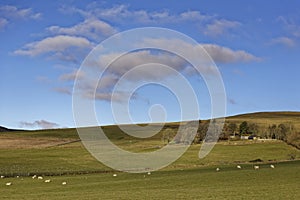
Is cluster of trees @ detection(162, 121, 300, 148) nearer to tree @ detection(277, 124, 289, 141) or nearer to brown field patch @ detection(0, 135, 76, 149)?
tree @ detection(277, 124, 289, 141)

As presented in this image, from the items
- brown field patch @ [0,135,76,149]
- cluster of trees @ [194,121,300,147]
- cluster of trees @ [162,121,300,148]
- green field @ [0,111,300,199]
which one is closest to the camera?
green field @ [0,111,300,199]

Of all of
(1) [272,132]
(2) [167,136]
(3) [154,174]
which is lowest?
(3) [154,174]

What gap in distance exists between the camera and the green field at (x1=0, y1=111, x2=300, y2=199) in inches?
1074

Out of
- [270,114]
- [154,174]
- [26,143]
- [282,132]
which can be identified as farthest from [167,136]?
[154,174]

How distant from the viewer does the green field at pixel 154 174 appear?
27.3 metres

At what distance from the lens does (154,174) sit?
151 feet

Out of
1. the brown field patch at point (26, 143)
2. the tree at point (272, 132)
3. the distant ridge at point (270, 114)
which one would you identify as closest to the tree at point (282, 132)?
the tree at point (272, 132)

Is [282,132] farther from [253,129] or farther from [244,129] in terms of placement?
[253,129]

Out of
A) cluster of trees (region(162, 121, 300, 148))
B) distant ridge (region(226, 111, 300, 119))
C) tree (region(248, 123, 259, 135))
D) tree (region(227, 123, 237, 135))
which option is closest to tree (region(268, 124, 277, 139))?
cluster of trees (region(162, 121, 300, 148))

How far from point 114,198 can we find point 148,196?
1717 millimetres

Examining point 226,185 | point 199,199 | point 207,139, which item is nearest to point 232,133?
point 207,139

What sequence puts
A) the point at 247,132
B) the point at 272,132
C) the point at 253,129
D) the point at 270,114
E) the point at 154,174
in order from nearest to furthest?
the point at 154,174 < the point at 272,132 < the point at 247,132 < the point at 253,129 < the point at 270,114

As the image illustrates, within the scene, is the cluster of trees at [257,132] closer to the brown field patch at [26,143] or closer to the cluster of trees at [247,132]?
the cluster of trees at [247,132]

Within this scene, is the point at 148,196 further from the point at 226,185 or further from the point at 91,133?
the point at 91,133
